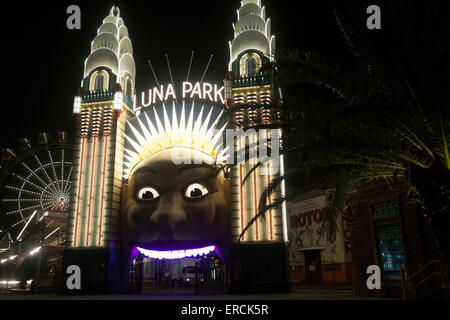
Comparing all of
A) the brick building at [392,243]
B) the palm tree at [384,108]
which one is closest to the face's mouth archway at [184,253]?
the brick building at [392,243]

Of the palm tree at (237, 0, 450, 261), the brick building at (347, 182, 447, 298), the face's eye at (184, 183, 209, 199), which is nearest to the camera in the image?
the palm tree at (237, 0, 450, 261)

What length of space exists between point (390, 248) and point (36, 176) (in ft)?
94.0

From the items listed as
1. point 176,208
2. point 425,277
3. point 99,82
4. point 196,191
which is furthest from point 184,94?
point 425,277

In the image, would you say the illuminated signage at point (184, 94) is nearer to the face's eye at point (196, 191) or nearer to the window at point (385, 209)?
the face's eye at point (196, 191)

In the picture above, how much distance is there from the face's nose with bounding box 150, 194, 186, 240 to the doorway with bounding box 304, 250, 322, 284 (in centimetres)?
1559

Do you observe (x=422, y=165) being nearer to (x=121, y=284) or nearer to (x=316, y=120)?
(x=316, y=120)

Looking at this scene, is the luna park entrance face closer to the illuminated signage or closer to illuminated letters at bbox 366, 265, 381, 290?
illuminated letters at bbox 366, 265, 381, 290

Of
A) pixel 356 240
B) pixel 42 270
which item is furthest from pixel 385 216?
pixel 42 270

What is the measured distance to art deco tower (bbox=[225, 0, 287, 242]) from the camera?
20016 mm

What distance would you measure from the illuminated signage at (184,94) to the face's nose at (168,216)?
6623 mm

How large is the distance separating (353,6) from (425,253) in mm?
10183

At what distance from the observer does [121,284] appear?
2191cm

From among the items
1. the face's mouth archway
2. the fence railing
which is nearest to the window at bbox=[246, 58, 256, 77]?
the face's mouth archway
